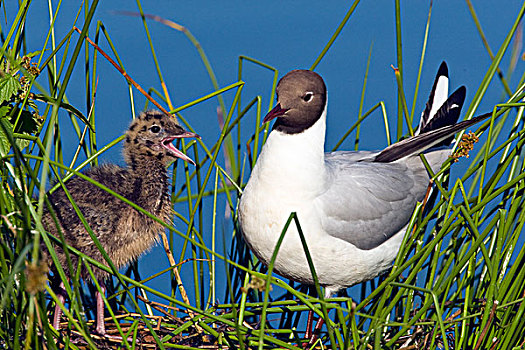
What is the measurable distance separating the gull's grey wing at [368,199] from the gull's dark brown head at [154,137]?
0.60 metres

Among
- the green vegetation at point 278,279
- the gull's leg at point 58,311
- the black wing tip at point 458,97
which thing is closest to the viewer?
the green vegetation at point 278,279

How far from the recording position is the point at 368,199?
2.41m

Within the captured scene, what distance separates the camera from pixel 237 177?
9.07 feet

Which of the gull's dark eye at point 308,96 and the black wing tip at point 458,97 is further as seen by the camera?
the black wing tip at point 458,97

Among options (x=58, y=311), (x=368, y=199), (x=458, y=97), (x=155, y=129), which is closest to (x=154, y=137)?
(x=155, y=129)

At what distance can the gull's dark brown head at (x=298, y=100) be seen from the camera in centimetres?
220

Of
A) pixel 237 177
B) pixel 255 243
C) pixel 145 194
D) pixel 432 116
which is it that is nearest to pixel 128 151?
pixel 145 194

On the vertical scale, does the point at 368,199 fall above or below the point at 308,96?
below

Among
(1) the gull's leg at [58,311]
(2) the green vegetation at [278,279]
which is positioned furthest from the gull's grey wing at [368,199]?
(1) the gull's leg at [58,311]

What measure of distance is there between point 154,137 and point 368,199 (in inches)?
33.6

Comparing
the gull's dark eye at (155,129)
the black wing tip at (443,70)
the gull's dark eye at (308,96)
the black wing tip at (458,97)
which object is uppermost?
the black wing tip at (443,70)

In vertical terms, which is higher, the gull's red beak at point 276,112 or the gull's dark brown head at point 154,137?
the gull's red beak at point 276,112

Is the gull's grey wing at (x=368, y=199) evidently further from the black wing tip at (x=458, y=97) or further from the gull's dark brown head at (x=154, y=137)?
the gull's dark brown head at (x=154, y=137)

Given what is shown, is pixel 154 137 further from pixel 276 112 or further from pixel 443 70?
pixel 443 70
